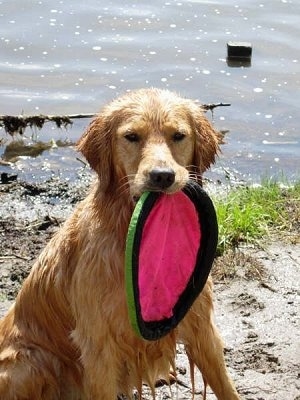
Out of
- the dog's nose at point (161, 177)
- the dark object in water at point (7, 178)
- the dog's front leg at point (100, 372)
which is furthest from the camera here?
the dark object in water at point (7, 178)

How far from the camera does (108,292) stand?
199 inches

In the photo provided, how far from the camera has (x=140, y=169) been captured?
15.3 ft

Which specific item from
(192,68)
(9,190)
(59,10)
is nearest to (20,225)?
(9,190)

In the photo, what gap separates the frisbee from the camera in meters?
4.73

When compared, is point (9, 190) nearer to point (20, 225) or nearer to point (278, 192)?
point (20, 225)

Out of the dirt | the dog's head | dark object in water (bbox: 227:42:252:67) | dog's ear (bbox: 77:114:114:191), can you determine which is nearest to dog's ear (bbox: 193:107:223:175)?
the dog's head

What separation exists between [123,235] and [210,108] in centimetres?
470

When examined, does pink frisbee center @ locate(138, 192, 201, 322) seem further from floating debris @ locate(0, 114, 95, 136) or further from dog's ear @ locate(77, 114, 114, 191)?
floating debris @ locate(0, 114, 95, 136)

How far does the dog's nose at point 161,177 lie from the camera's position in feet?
14.9

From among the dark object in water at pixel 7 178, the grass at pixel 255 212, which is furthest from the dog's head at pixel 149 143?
the dark object in water at pixel 7 178

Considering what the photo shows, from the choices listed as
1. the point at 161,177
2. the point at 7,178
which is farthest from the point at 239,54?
the point at 161,177

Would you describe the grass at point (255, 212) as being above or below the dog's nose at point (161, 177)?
below

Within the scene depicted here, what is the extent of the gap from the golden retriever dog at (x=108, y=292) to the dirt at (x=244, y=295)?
46 centimetres

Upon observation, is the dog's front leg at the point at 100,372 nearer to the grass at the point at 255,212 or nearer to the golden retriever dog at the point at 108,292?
the golden retriever dog at the point at 108,292
